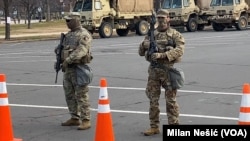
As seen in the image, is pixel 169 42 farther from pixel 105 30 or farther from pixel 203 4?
pixel 203 4

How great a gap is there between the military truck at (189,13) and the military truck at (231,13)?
584mm

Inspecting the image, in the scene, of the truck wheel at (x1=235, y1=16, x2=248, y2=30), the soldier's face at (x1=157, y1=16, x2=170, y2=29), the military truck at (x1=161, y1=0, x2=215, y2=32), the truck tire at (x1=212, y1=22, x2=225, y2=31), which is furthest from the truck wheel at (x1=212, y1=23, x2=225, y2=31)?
the soldier's face at (x1=157, y1=16, x2=170, y2=29)

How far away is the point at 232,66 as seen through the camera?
16.0 metres

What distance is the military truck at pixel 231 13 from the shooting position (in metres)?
37.7

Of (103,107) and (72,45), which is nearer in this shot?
(103,107)

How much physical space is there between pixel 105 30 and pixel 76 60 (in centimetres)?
2743

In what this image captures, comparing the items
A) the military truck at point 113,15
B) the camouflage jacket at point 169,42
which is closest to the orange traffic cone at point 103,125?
the camouflage jacket at point 169,42

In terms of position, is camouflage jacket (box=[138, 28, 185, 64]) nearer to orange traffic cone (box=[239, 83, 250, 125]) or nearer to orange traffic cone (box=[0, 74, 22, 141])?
orange traffic cone (box=[239, 83, 250, 125])

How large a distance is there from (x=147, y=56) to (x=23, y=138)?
2207 millimetres

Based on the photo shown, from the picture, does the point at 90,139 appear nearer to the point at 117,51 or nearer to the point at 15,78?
the point at 15,78

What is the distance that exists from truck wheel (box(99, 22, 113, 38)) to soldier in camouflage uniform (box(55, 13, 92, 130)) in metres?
26.9

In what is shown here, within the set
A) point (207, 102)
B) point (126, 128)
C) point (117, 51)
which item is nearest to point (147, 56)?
point (126, 128)


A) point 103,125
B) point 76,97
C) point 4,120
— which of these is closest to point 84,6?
point 76,97

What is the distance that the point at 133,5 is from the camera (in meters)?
37.3
